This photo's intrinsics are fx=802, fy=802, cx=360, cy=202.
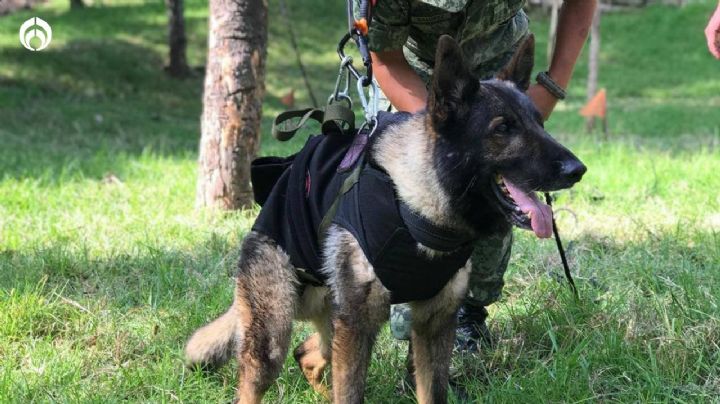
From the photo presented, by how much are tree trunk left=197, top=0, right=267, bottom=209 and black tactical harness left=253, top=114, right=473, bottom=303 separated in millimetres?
2730

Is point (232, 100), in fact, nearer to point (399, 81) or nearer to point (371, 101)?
point (371, 101)

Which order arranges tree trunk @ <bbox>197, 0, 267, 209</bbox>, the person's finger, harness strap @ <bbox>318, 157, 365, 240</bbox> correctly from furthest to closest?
tree trunk @ <bbox>197, 0, 267, 209</bbox> → the person's finger → harness strap @ <bbox>318, 157, 365, 240</bbox>

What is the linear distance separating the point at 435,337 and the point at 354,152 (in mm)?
726

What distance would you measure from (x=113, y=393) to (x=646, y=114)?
1353 centimetres

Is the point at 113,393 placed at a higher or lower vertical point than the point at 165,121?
higher

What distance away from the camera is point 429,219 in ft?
8.61

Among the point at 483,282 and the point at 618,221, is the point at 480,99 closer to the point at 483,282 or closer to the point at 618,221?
the point at 483,282

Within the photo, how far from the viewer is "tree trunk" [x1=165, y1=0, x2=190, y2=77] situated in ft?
52.6

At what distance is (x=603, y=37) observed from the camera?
24.8 m

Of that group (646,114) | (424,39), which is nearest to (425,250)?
(424,39)

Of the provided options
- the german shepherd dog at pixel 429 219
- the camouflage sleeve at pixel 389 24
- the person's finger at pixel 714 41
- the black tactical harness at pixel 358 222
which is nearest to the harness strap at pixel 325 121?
the black tactical harness at pixel 358 222

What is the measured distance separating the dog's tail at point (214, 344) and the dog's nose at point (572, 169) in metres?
1.44

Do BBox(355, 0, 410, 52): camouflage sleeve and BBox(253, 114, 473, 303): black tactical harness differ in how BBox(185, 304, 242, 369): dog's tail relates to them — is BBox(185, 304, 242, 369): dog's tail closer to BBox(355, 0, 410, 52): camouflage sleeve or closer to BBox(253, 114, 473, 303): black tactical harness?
BBox(253, 114, 473, 303): black tactical harness

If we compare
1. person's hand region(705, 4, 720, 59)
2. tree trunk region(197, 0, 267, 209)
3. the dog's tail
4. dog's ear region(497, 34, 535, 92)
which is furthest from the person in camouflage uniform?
tree trunk region(197, 0, 267, 209)
